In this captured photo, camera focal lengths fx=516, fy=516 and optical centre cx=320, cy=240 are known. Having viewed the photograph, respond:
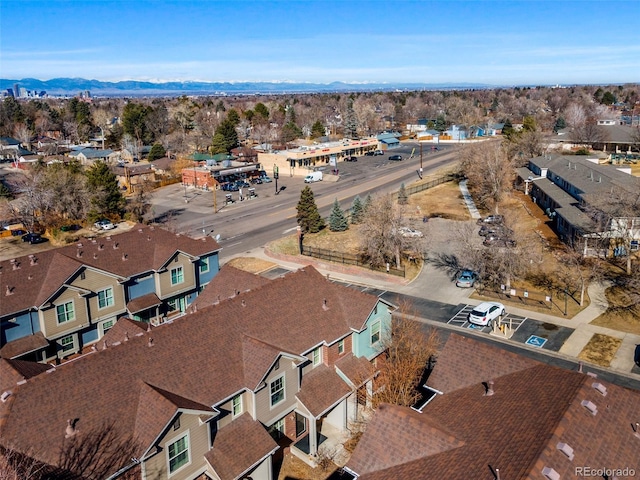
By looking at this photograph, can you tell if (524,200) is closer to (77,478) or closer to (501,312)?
(501,312)

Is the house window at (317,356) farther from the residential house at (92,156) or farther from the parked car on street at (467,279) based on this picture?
the residential house at (92,156)

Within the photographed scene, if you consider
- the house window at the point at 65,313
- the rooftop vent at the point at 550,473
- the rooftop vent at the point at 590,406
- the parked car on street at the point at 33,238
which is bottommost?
the parked car on street at the point at 33,238

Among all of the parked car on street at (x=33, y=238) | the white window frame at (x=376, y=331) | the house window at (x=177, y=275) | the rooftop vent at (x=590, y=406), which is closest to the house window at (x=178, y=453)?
the white window frame at (x=376, y=331)

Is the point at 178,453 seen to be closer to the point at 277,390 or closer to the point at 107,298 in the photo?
the point at 277,390

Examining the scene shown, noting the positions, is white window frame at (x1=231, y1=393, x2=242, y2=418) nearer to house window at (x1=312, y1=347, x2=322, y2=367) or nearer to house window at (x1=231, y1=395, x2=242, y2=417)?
house window at (x1=231, y1=395, x2=242, y2=417)

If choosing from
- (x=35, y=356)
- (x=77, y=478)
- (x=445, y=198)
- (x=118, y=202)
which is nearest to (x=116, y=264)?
(x=35, y=356)
